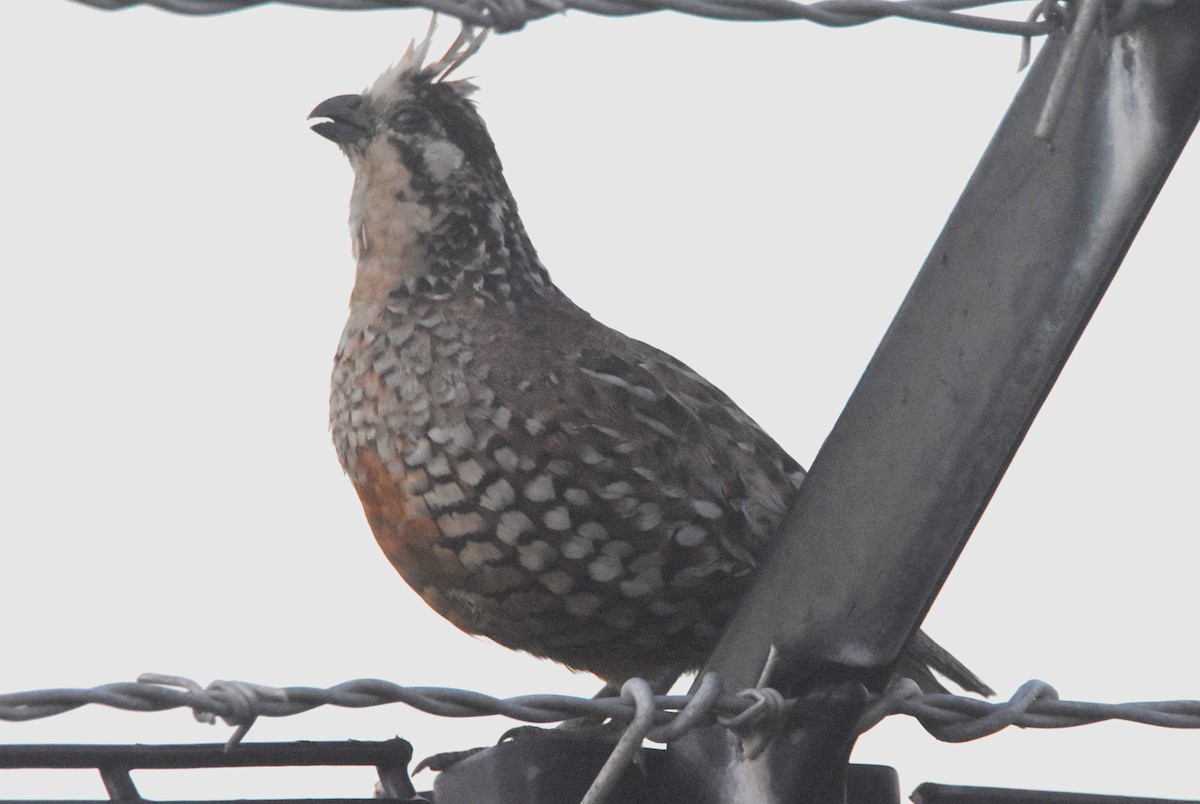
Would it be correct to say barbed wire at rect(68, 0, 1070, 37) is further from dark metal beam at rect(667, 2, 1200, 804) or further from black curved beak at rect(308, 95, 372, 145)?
black curved beak at rect(308, 95, 372, 145)

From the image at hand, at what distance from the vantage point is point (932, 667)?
4.45 metres

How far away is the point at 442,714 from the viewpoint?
2.55 m

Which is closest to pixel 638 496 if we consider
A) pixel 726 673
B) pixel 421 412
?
pixel 421 412

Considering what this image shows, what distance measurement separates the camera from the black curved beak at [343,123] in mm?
4719

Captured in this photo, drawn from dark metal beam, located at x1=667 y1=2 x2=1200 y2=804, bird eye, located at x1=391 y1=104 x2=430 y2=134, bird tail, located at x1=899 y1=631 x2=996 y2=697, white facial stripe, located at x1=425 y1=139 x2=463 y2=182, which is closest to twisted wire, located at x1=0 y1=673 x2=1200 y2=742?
dark metal beam, located at x1=667 y1=2 x2=1200 y2=804

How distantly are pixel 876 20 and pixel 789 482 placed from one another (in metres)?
1.79

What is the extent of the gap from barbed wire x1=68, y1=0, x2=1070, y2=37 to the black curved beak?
230 centimetres

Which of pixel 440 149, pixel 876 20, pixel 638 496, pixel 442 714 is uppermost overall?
pixel 440 149

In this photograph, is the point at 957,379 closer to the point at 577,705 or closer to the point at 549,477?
the point at 577,705

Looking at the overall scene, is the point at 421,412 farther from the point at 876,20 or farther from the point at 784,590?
the point at 876,20

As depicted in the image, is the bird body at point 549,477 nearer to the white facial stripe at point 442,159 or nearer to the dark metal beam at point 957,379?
the white facial stripe at point 442,159

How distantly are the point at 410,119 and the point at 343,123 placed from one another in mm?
194

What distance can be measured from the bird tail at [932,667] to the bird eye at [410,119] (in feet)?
6.42

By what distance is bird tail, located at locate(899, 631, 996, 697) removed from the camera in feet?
14.4
